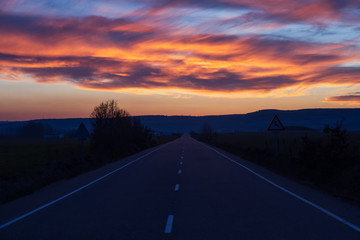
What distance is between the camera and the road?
22.9ft

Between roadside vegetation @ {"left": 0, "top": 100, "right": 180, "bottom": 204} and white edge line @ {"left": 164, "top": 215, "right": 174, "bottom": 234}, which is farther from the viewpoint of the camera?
roadside vegetation @ {"left": 0, "top": 100, "right": 180, "bottom": 204}

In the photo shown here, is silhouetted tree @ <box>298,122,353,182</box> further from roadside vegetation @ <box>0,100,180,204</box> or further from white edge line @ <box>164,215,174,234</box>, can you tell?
roadside vegetation @ <box>0,100,180,204</box>

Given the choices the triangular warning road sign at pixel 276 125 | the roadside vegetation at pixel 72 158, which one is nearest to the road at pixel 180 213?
the roadside vegetation at pixel 72 158

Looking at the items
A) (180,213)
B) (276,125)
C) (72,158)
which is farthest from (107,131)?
(180,213)

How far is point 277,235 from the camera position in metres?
6.77

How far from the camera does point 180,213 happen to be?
8781 millimetres

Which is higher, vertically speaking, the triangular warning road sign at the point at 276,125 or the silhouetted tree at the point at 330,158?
the triangular warning road sign at the point at 276,125

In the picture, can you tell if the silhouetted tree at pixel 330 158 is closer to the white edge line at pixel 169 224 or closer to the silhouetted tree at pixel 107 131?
the white edge line at pixel 169 224

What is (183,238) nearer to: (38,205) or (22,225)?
(22,225)

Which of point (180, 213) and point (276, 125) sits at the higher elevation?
point (276, 125)

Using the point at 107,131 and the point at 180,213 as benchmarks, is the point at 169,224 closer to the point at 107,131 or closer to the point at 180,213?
the point at 180,213

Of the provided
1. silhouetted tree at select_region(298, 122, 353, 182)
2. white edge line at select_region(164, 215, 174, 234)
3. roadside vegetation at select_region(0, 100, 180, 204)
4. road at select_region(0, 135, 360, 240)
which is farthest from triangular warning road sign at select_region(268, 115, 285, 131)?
white edge line at select_region(164, 215, 174, 234)

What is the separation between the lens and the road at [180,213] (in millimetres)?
6973

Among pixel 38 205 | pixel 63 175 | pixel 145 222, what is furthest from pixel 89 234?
pixel 63 175
